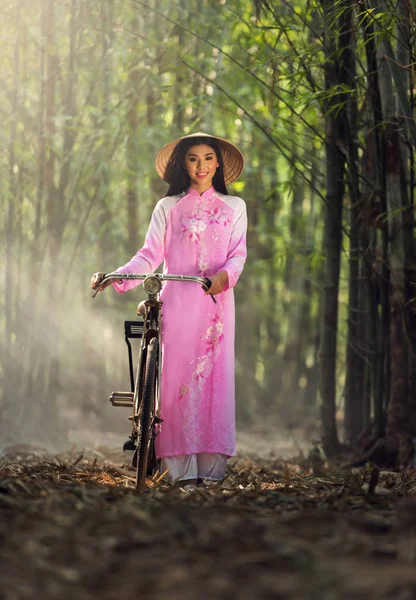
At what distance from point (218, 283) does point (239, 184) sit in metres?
3.41

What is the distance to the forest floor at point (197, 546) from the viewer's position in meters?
1.74

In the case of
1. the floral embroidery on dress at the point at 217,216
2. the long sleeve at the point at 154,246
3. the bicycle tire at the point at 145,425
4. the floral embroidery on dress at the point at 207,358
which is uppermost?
the floral embroidery on dress at the point at 217,216

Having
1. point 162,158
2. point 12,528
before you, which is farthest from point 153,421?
point 12,528

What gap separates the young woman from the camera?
13.5ft

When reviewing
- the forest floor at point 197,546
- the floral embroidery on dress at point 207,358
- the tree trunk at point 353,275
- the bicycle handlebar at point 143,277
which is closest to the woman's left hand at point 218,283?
the bicycle handlebar at point 143,277

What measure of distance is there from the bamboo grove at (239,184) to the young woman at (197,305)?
52 centimetres

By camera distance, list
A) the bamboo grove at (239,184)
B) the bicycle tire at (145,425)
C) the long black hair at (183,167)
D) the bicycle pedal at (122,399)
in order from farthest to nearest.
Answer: the bamboo grove at (239,184) < the long black hair at (183,167) < the bicycle pedal at (122,399) < the bicycle tire at (145,425)

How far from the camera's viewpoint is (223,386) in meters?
4.22

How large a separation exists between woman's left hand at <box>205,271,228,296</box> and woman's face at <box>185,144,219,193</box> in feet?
1.72

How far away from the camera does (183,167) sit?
4387 mm

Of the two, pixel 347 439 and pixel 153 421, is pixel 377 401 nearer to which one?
pixel 347 439

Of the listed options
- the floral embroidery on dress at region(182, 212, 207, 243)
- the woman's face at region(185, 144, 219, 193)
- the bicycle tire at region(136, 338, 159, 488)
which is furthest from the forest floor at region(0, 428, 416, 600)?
the woman's face at region(185, 144, 219, 193)

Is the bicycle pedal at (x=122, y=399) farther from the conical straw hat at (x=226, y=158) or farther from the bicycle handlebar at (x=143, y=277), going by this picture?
the conical straw hat at (x=226, y=158)

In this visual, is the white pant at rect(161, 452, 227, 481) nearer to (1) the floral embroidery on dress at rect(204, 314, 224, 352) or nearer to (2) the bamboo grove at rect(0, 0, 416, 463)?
(1) the floral embroidery on dress at rect(204, 314, 224, 352)
